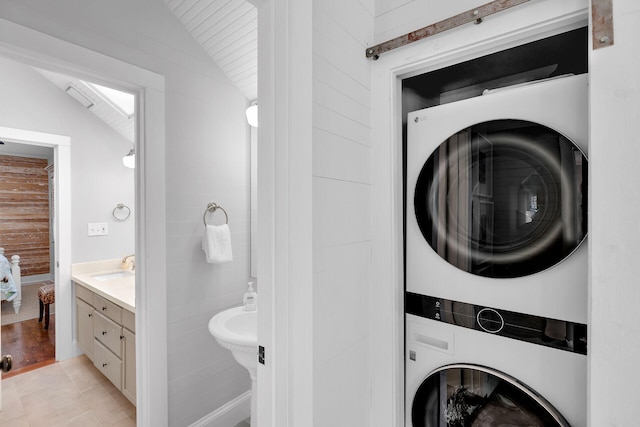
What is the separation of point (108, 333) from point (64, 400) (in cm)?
54

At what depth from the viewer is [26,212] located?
506 cm

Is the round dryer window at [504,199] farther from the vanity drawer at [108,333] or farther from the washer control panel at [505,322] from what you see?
the vanity drawer at [108,333]

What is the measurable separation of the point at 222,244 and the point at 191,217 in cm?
24

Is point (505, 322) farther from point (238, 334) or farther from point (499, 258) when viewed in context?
point (238, 334)

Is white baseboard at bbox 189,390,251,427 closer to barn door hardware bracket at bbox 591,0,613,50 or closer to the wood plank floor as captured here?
the wood plank floor

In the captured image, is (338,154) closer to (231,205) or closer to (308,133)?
(308,133)

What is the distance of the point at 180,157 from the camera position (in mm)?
1798

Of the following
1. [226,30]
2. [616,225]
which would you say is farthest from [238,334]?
[226,30]

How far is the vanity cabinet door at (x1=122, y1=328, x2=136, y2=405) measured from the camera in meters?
2.07

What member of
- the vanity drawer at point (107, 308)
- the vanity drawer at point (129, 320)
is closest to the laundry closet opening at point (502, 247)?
the vanity drawer at point (129, 320)

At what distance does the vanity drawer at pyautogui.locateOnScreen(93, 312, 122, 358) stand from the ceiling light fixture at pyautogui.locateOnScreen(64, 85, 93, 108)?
6.23 feet

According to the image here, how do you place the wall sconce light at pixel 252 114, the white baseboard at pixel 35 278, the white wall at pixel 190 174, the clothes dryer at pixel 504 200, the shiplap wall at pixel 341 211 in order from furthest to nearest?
the white baseboard at pixel 35 278 < the wall sconce light at pixel 252 114 < the white wall at pixel 190 174 < the shiplap wall at pixel 341 211 < the clothes dryer at pixel 504 200

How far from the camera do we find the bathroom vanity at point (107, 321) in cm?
212

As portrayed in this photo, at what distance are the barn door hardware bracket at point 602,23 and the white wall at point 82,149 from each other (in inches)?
146
